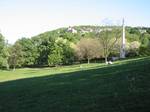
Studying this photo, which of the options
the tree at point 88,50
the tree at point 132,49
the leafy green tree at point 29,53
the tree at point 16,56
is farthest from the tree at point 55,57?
the tree at point 132,49

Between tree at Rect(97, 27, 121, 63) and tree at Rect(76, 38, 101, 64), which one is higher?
tree at Rect(97, 27, 121, 63)

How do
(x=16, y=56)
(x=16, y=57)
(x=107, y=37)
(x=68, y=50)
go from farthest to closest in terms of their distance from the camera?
(x=68, y=50), (x=16, y=57), (x=16, y=56), (x=107, y=37)

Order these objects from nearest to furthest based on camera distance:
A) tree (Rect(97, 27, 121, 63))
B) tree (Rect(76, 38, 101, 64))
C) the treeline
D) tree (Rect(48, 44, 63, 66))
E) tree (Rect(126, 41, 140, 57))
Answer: tree (Rect(97, 27, 121, 63)) < the treeline < tree (Rect(48, 44, 63, 66)) < tree (Rect(126, 41, 140, 57)) < tree (Rect(76, 38, 101, 64))

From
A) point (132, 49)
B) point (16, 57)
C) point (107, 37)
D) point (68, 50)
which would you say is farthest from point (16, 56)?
point (132, 49)

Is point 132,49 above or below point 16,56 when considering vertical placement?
above

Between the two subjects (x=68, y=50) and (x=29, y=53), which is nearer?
(x=68, y=50)

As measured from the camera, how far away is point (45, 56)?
105 m

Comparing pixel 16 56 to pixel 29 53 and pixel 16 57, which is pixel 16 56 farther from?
pixel 29 53

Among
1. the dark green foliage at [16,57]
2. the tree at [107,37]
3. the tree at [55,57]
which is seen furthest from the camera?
the dark green foliage at [16,57]

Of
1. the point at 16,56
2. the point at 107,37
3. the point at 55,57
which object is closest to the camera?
the point at 107,37

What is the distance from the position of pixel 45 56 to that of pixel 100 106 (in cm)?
9738

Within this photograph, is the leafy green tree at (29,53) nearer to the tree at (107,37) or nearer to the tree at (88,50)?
the tree at (88,50)

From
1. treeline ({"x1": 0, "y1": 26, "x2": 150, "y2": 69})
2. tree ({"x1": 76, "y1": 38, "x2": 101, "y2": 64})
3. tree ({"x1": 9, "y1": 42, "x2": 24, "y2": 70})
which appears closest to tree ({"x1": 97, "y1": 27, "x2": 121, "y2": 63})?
treeline ({"x1": 0, "y1": 26, "x2": 150, "y2": 69})

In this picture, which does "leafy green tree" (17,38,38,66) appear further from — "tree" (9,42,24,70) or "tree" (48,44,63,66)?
"tree" (48,44,63,66)
